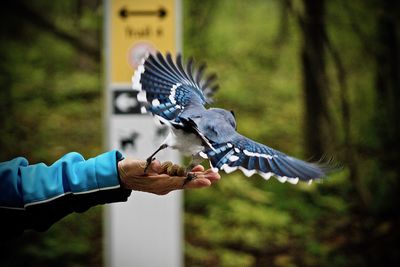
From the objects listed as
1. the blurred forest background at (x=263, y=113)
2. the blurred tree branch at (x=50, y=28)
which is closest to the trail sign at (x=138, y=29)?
the blurred forest background at (x=263, y=113)

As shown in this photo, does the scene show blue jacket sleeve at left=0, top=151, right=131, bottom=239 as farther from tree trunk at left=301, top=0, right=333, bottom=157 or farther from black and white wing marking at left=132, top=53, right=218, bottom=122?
tree trunk at left=301, top=0, right=333, bottom=157

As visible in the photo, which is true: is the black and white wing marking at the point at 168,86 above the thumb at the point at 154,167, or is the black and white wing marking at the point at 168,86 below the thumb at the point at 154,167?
above

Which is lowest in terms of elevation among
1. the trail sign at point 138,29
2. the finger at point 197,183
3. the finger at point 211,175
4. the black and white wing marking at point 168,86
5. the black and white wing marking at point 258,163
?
the finger at point 197,183

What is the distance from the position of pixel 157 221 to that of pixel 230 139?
7.49ft

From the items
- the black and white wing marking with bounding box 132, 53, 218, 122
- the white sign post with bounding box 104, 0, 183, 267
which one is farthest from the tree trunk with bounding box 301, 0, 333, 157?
the black and white wing marking with bounding box 132, 53, 218, 122

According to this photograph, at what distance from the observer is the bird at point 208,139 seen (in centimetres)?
162

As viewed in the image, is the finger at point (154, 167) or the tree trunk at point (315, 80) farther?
the tree trunk at point (315, 80)

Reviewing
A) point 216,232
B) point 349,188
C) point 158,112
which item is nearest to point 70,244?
point 216,232

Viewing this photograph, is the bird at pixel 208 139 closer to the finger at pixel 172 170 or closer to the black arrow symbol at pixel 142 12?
the finger at pixel 172 170

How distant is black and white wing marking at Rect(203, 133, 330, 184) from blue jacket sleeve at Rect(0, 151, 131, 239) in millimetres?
299

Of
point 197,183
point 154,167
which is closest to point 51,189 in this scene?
point 154,167

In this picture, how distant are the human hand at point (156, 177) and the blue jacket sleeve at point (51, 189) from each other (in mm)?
31

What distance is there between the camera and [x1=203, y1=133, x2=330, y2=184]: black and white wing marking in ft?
5.26

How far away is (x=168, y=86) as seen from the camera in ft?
6.53
